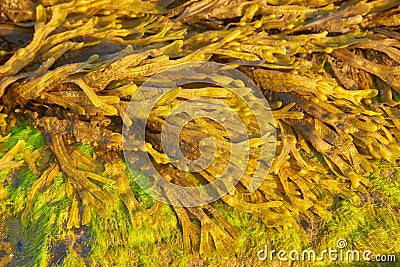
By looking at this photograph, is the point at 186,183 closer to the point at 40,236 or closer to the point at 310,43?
the point at 40,236

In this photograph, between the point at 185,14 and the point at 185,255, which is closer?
the point at 185,255

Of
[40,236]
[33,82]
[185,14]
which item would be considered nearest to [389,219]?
[185,14]

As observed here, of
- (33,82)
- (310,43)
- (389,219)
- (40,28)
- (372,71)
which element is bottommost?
(389,219)

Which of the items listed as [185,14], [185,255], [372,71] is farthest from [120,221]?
[372,71]

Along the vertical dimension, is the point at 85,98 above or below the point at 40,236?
above

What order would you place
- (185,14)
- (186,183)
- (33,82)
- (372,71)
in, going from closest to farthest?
(33,82), (186,183), (185,14), (372,71)

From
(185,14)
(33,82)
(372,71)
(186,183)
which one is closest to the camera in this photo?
(33,82)
